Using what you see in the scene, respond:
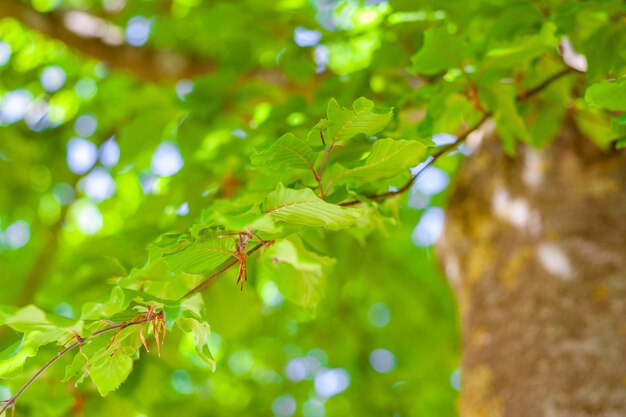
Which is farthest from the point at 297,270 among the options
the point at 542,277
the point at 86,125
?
Result: the point at 86,125

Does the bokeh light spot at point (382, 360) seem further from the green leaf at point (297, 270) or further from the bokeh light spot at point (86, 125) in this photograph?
the green leaf at point (297, 270)

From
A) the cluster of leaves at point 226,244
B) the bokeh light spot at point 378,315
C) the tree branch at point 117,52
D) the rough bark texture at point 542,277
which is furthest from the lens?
the bokeh light spot at point 378,315

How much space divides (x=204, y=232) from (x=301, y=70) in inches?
38.9

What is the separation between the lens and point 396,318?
3254 millimetres

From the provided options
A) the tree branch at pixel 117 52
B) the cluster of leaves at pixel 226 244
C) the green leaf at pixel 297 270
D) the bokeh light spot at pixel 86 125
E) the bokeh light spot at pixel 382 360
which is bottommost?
the bokeh light spot at pixel 382 360

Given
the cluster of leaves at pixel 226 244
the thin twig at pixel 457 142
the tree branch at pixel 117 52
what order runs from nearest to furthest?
the cluster of leaves at pixel 226 244 → the thin twig at pixel 457 142 → the tree branch at pixel 117 52

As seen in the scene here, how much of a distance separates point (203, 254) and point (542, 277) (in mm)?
1032

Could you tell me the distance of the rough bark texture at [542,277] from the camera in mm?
1317

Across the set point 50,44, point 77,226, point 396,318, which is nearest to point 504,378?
point 396,318

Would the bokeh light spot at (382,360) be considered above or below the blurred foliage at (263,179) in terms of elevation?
below

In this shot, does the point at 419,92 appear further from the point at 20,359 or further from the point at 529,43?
the point at 20,359

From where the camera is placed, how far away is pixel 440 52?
1013mm

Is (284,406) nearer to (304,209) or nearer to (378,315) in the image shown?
(378,315)

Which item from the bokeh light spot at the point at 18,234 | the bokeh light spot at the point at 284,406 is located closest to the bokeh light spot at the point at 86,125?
the bokeh light spot at the point at 18,234
